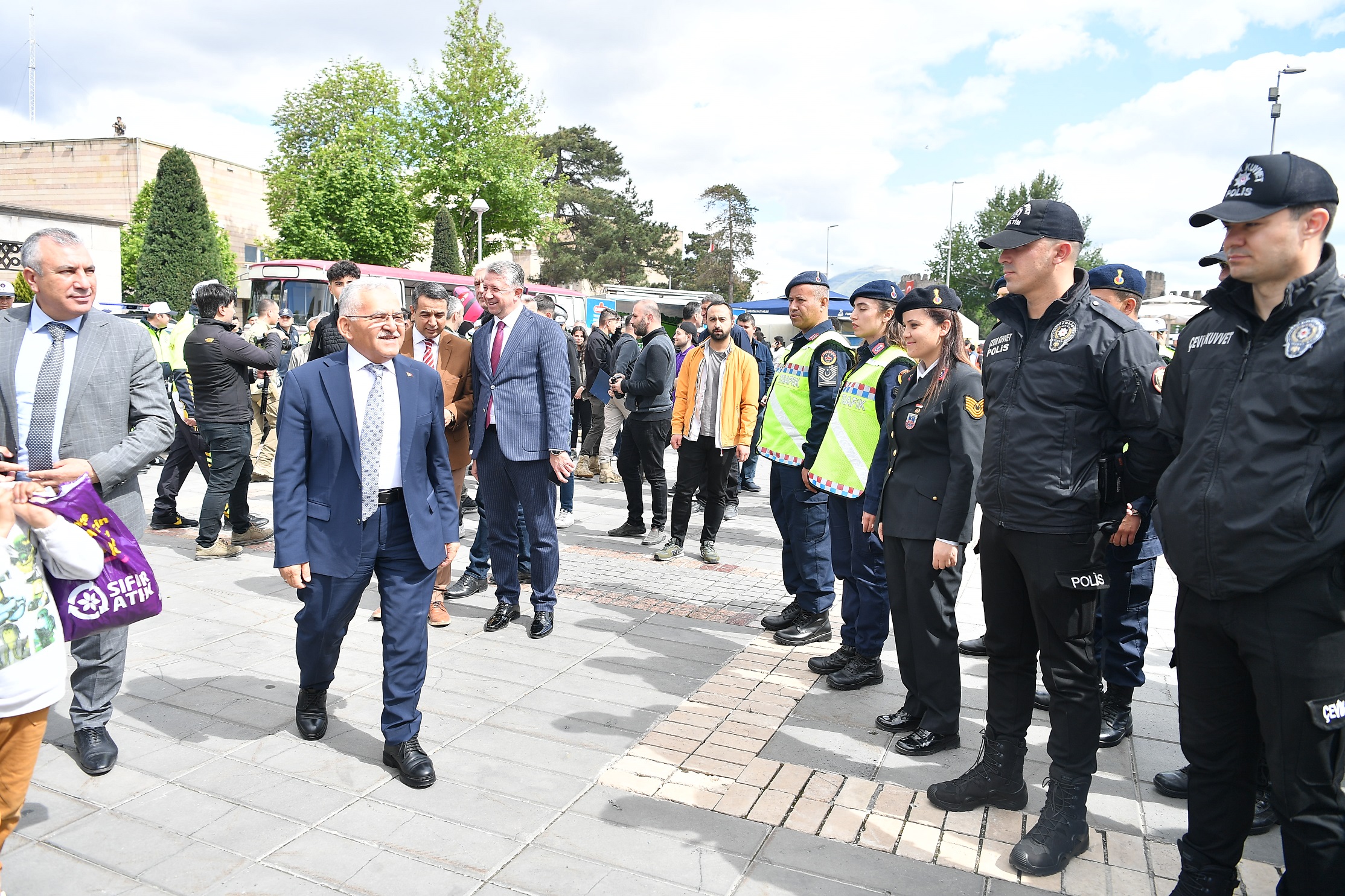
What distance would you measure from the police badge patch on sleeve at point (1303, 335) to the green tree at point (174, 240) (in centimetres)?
3542

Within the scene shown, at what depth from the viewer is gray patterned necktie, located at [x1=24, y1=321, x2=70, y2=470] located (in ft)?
11.1

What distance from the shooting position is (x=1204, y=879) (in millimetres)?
2605

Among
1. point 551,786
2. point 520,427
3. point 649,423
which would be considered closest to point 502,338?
point 520,427

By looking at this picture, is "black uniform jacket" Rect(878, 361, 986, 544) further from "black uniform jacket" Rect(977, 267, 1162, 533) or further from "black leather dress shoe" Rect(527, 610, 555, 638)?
"black leather dress shoe" Rect(527, 610, 555, 638)

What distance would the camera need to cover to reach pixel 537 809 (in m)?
3.26

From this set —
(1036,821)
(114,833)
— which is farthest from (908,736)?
(114,833)

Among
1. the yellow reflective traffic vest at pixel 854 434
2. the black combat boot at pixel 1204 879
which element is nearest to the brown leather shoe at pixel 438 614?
the yellow reflective traffic vest at pixel 854 434

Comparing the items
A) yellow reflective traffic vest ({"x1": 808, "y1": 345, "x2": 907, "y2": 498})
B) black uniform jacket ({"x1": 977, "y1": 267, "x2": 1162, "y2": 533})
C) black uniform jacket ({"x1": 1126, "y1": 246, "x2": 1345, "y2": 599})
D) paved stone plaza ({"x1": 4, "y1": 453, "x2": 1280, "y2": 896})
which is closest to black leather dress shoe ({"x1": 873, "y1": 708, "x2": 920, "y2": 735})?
paved stone plaza ({"x1": 4, "y1": 453, "x2": 1280, "y2": 896})

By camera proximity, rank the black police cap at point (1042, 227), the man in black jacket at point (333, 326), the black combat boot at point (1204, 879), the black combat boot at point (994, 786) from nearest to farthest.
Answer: the black combat boot at point (1204, 879) → the black police cap at point (1042, 227) → the black combat boot at point (994, 786) → the man in black jacket at point (333, 326)

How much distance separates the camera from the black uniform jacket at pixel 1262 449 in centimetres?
224

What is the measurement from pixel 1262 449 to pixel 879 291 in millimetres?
2586

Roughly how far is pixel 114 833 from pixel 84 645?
2.87 ft

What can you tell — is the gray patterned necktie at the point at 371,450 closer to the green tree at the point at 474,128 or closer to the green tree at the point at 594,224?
the green tree at the point at 474,128

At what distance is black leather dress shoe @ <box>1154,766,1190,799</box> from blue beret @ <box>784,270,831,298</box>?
305cm
